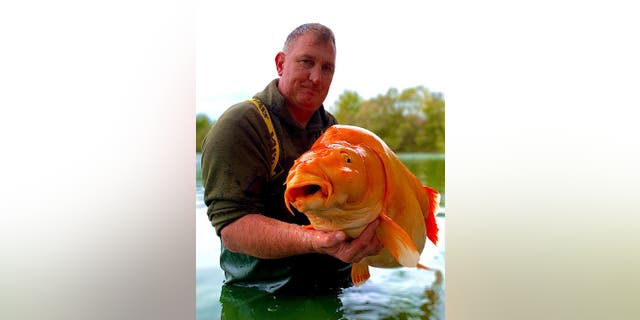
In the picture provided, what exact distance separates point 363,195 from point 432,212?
380 mm

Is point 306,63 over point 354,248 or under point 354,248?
over

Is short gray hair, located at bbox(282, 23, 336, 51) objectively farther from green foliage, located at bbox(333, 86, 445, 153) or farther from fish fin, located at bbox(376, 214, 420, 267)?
fish fin, located at bbox(376, 214, 420, 267)

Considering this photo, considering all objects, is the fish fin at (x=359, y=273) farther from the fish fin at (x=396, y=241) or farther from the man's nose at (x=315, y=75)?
the man's nose at (x=315, y=75)

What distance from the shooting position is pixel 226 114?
90.7 inches

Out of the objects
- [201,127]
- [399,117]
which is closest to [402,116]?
[399,117]

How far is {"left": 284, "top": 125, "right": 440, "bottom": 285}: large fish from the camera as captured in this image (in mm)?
1912

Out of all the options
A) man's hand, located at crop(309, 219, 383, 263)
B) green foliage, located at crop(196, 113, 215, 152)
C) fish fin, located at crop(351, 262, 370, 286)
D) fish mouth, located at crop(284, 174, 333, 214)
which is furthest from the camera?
green foliage, located at crop(196, 113, 215, 152)

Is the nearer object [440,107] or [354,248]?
[354,248]

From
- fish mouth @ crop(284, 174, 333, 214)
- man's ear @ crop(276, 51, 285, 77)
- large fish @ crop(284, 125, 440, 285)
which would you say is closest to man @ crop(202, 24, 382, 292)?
man's ear @ crop(276, 51, 285, 77)

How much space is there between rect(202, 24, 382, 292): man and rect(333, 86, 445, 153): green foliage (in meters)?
0.09

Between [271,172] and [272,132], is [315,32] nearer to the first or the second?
[272,132]
